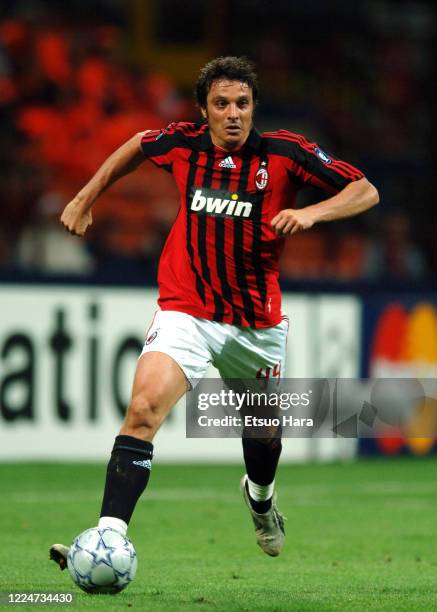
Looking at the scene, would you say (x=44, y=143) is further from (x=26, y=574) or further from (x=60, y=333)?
(x=26, y=574)

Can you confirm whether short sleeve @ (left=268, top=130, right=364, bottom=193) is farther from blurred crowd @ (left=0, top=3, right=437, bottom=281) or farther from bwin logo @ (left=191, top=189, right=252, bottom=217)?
blurred crowd @ (left=0, top=3, right=437, bottom=281)

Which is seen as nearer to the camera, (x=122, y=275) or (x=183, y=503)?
(x=183, y=503)

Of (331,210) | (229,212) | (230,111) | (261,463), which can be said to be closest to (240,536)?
(261,463)

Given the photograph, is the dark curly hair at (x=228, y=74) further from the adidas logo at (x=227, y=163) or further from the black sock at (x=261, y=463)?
the black sock at (x=261, y=463)

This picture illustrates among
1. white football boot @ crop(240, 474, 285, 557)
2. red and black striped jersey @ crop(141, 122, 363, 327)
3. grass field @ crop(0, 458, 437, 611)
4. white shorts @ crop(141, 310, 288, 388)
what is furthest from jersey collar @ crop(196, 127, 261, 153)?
grass field @ crop(0, 458, 437, 611)

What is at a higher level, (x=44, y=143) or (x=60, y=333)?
(x=44, y=143)

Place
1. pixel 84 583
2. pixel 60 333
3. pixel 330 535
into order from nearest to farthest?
1. pixel 84 583
2. pixel 330 535
3. pixel 60 333

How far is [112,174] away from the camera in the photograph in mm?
6141

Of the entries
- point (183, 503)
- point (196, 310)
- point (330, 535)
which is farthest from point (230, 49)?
point (196, 310)

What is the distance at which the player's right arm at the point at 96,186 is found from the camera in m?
6.04

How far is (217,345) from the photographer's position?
6.00 m

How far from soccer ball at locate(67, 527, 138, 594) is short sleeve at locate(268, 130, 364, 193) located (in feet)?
5.90

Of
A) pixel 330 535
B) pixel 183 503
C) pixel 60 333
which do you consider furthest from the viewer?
pixel 60 333

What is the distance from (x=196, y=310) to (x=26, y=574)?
139 cm
